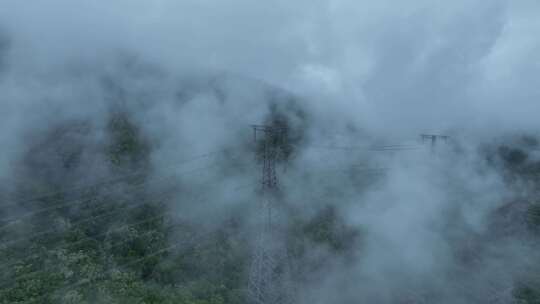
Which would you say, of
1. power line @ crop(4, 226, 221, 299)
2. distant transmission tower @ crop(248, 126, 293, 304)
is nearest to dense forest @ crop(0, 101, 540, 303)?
power line @ crop(4, 226, 221, 299)

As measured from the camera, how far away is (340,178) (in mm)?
47781

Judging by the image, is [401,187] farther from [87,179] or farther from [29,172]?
[29,172]

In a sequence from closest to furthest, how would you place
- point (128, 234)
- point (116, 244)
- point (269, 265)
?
1. point (269, 265)
2. point (116, 244)
3. point (128, 234)

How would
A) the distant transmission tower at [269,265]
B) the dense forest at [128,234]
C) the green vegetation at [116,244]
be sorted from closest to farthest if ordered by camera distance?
the green vegetation at [116,244] < the dense forest at [128,234] < the distant transmission tower at [269,265]

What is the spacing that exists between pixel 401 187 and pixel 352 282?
1278cm

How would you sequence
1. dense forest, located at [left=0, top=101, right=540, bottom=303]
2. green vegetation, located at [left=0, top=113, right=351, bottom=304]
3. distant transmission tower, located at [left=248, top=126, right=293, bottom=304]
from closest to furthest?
green vegetation, located at [left=0, top=113, right=351, bottom=304]
dense forest, located at [left=0, top=101, right=540, bottom=303]
distant transmission tower, located at [left=248, top=126, right=293, bottom=304]

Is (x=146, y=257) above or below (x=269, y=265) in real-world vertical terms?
above

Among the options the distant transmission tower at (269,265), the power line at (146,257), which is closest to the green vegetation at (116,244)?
the power line at (146,257)

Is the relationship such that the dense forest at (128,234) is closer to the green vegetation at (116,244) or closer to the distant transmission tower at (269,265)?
the green vegetation at (116,244)

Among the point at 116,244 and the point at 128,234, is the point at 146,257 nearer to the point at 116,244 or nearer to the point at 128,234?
the point at 116,244

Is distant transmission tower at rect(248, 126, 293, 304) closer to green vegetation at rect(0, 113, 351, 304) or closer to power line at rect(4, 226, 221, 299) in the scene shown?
green vegetation at rect(0, 113, 351, 304)

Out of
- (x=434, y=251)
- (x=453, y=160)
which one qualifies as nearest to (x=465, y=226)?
(x=434, y=251)

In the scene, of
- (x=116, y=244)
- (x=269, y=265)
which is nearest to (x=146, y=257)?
(x=116, y=244)

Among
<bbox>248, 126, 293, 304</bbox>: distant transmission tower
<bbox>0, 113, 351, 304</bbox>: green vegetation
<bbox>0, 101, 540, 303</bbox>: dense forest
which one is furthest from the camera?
<bbox>248, 126, 293, 304</bbox>: distant transmission tower
